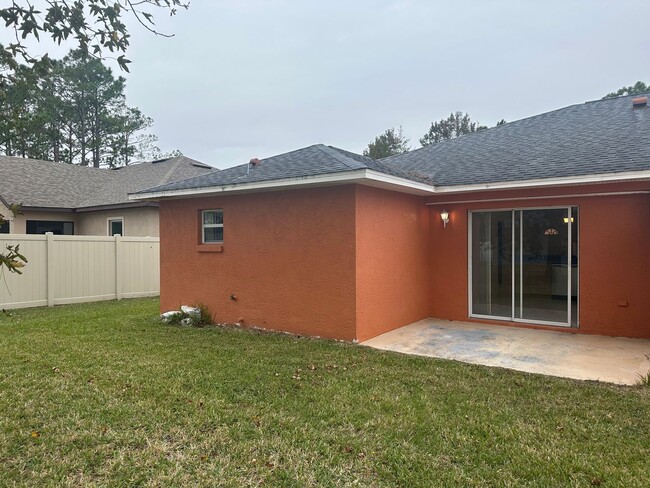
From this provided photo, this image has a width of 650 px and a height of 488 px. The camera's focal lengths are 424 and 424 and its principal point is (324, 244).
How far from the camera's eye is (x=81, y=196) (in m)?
18.5

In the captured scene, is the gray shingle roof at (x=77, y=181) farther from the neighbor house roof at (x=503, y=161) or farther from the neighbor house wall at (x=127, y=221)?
the neighbor house roof at (x=503, y=161)

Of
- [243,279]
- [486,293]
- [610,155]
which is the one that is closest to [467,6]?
[610,155]

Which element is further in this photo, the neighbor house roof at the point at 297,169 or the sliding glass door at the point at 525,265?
the sliding glass door at the point at 525,265

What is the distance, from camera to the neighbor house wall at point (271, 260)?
24.5 ft

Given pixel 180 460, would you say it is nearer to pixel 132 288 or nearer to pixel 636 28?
pixel 132 288

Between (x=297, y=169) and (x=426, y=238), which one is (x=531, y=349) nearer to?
(x=426, y=238)

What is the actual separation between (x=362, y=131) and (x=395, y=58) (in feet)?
73.1

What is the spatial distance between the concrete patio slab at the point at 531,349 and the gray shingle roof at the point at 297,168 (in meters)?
2.98

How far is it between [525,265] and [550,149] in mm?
2595

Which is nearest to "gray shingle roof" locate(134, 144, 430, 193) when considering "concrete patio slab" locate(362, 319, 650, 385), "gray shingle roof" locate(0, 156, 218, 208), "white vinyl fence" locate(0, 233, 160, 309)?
"concrete patio slab" locate(362, 319, 650, 385)

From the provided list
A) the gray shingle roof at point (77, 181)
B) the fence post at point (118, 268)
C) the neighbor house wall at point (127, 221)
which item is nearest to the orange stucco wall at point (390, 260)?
the fence post at point (118, 268)

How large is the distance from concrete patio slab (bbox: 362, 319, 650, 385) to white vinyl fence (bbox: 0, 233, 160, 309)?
369 inches

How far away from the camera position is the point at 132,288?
1374 cm

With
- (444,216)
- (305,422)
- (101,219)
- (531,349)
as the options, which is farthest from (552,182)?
(101,219)
